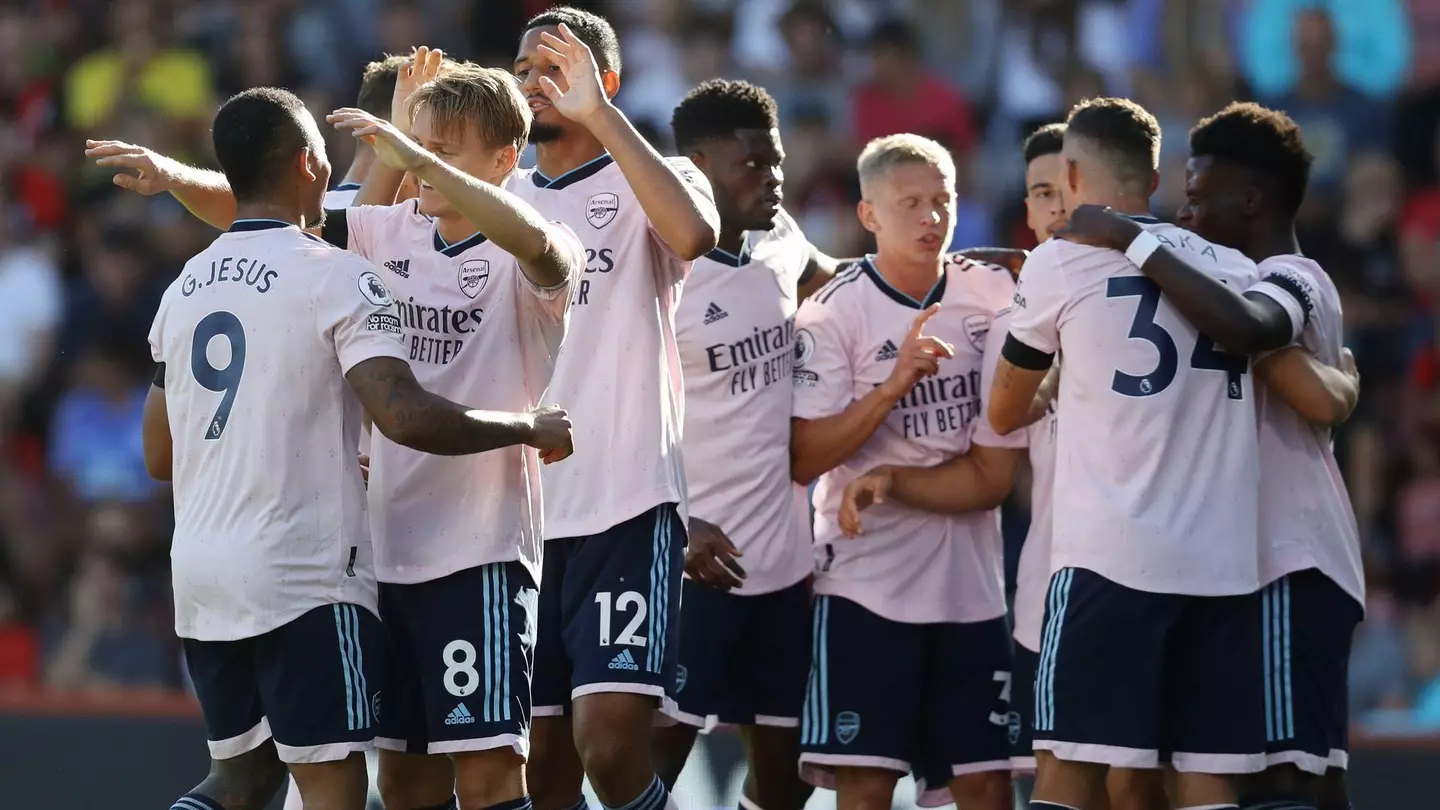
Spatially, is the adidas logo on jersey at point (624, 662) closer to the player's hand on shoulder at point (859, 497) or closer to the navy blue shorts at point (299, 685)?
the navy blue shorts at point (299, 685)

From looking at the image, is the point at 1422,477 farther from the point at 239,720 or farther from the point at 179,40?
the point at 179,40

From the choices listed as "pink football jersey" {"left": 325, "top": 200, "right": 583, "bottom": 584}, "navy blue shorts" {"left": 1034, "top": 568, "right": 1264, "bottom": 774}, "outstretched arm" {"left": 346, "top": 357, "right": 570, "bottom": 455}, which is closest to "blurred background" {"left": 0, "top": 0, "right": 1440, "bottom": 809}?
"navy blue shorts" {"left": 1034, "top": 568, "right": 1264, "bottom": 774}

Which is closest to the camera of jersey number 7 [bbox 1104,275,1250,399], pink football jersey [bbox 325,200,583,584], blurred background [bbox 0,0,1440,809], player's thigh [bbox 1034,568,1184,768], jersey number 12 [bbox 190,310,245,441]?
jersey number 12 [bbox 190,310,245,441]

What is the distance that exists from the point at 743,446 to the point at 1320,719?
80.9 inches

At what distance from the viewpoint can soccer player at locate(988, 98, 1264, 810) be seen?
5277 mm

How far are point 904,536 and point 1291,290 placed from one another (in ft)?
5.32

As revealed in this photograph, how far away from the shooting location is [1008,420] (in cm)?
582

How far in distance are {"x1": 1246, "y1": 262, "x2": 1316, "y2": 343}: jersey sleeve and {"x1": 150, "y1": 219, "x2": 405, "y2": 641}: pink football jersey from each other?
247cm

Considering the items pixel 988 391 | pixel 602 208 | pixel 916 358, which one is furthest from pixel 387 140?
pixel 988 391

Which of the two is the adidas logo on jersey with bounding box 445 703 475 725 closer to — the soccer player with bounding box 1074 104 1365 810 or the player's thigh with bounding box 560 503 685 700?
the player's thigh with bounding box 560 503 685 700

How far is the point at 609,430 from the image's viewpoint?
5535mm

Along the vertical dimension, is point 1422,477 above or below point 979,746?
above

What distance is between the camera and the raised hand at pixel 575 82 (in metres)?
5.15

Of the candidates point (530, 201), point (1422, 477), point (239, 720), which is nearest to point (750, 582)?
point (530, 201)
